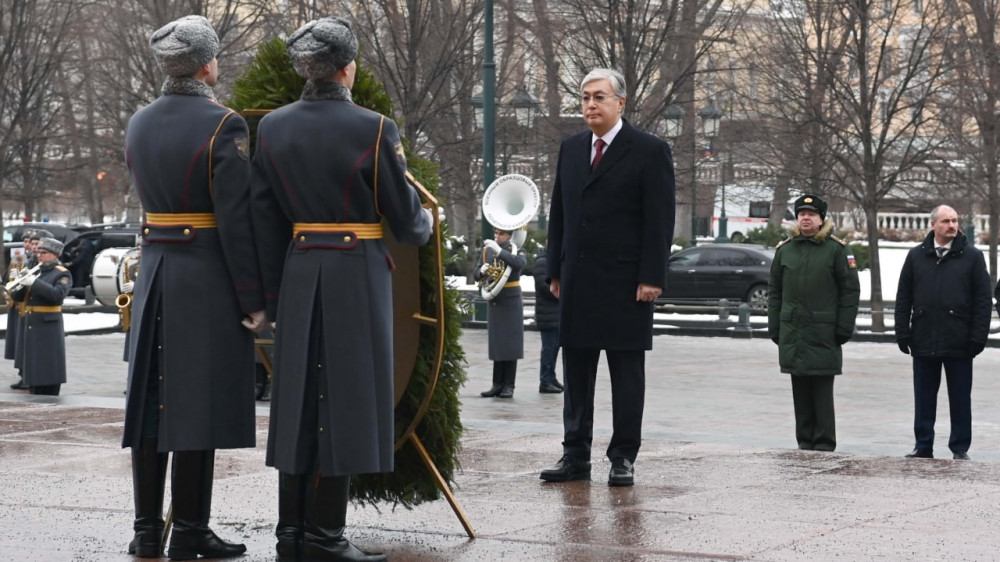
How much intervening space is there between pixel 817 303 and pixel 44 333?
25.8ft

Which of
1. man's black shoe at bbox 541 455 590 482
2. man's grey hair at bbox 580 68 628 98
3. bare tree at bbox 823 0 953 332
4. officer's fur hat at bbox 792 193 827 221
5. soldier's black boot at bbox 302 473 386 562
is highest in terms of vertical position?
bare tree at bbox 823 0 953 332

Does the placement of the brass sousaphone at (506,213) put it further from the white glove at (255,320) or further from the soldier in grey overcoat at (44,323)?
the white glove at (255,320)

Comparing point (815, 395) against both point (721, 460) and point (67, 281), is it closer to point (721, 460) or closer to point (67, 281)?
point (721, 460)

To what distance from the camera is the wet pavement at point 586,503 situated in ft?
19.4

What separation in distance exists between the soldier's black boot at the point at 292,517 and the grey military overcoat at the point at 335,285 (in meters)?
0.16

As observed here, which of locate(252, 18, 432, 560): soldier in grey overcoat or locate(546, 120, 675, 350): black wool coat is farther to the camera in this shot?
locate(546, 120, 675, 350): black wool coat

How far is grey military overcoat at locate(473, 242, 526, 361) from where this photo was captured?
15555mm

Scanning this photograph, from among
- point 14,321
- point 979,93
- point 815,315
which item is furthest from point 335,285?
point 979,93

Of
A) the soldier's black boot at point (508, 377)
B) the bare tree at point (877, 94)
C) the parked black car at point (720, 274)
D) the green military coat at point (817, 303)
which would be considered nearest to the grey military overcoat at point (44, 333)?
the soldier's black boot at point (508, 377)

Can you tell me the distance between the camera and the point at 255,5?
30359mm

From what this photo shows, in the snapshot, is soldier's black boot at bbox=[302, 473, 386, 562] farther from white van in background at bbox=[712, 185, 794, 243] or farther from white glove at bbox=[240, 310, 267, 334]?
white van in background at bbox=[712, 185, 794, 243]

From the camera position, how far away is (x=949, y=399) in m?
10.8

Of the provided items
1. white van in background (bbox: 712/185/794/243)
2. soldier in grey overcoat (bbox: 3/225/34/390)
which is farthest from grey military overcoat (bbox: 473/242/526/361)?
white van in background (bbox: 712/185/794/243)

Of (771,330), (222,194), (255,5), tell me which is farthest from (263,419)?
(255,5)
